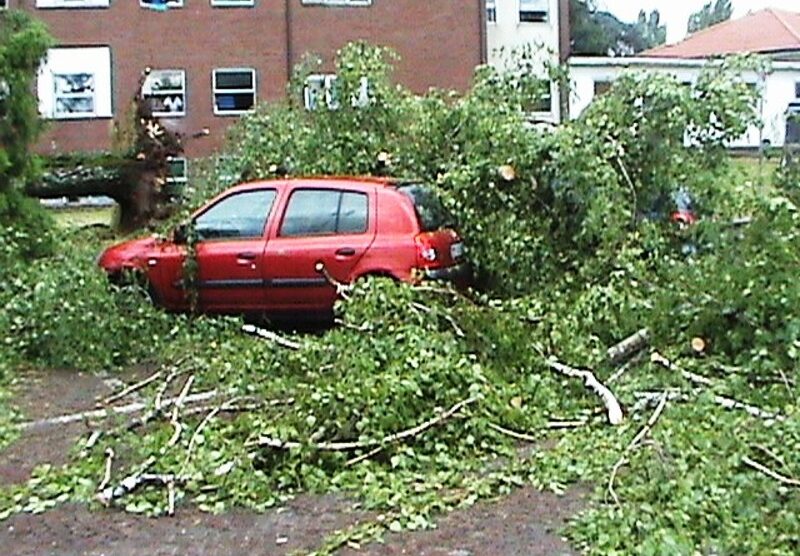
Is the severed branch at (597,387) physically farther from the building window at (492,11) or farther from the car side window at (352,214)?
the building window at (492,11)

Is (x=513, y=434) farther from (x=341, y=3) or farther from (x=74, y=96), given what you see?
(x=341, y=3)

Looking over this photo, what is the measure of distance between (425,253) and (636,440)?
4.61 m

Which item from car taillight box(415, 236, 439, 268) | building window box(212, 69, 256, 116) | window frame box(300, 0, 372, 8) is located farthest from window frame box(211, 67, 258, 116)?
car taillight box(415, 236, 439, 268)

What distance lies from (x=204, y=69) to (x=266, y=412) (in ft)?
83.6

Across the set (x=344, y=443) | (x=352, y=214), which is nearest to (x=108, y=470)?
(x=344, y=443)

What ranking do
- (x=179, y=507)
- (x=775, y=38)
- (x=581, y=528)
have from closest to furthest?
(x=581, y=528)
(x=179, y=507)
(x=775, y=38)

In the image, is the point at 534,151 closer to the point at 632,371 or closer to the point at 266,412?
the point at 632,371

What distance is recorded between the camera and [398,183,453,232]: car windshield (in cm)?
1113

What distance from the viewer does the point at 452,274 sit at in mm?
11008

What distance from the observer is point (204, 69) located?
31984 millimetres

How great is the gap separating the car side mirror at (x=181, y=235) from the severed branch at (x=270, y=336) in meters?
1.15

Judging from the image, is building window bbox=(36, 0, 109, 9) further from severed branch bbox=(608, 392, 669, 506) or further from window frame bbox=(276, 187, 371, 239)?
severed branch bbox=(608, 392, 669, 506)

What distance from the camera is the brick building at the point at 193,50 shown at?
31.3 meters

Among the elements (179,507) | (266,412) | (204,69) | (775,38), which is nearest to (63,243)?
(266,412)
